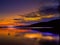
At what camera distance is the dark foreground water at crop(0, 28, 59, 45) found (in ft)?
3.34

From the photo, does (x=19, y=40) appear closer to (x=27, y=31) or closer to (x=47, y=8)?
(x=27, y=31)

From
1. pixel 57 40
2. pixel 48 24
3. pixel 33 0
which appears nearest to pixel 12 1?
pixel 33 0

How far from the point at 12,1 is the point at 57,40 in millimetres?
635

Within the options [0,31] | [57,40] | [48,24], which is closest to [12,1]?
[0,31]

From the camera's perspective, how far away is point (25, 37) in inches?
40.6

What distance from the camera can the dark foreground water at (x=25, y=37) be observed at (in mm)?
1017

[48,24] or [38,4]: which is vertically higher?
[38,4]

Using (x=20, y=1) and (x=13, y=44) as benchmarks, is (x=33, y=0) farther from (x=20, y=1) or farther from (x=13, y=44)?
(x=13, y=44)

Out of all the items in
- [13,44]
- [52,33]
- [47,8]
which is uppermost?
[47,8]

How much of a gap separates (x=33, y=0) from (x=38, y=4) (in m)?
0.07

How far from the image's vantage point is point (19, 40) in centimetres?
103

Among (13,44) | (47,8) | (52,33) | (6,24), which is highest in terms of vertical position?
(47,8)

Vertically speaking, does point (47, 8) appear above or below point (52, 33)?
above

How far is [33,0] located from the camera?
1031 mm
